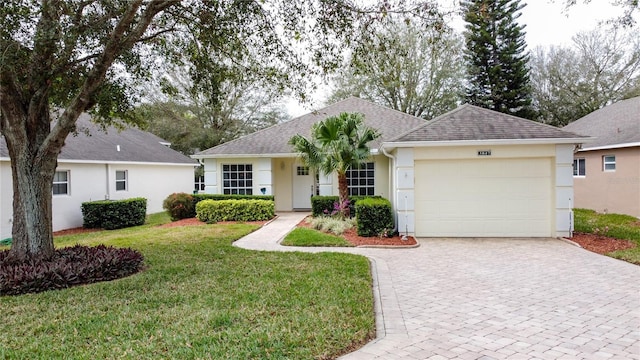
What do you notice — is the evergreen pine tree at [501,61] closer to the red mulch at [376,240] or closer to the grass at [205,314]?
the red mulch at [376,240]

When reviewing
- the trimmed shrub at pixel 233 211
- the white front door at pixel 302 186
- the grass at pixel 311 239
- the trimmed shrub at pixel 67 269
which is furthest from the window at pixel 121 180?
the trimmed shrub at pixel 67 269

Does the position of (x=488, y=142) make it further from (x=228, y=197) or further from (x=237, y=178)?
(x=237, y=178)

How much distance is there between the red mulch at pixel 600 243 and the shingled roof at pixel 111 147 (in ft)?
48.1

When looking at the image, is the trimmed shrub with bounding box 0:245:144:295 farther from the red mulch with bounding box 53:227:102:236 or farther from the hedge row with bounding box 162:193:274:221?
the hedge row with bounding box 162:193:274:221

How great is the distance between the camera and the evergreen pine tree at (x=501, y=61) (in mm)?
27156

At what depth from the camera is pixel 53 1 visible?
7.01m

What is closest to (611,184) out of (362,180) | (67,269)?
(362,180)

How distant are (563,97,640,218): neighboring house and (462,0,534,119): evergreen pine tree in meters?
8.79

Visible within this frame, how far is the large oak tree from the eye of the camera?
693 centimetres

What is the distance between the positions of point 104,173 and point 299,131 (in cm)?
839

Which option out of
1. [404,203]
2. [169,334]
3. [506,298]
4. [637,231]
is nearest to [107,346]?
[169,334]

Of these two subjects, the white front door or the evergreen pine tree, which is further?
the evergreen pine tree

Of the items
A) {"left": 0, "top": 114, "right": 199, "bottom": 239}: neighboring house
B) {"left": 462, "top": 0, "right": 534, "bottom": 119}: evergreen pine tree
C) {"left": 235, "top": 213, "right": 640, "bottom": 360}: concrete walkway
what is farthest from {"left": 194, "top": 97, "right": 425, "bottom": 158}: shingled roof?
{"left": 462, "top": 0, "right": 534, "bottom": 119}: evergreen pine tree

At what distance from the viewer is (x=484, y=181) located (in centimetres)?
1091
